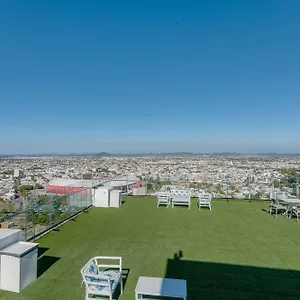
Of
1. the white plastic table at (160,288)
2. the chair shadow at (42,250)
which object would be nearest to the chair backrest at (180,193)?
the chair shadow at (42,250)

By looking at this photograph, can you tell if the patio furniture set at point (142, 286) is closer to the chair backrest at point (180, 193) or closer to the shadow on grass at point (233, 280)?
the shadow on grass at point (233, 280)

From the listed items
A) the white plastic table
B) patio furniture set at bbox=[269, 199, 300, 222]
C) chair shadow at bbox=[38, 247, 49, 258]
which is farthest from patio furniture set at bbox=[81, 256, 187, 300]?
patio furniture set at bbox=[269, 199, 300, 222]

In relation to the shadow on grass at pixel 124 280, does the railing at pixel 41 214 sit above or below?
above

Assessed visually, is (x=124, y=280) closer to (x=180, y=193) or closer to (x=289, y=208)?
(x=180, y=193)

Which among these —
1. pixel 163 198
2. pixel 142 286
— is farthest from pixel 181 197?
pixel 142 286

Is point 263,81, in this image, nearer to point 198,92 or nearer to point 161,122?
point 198,92

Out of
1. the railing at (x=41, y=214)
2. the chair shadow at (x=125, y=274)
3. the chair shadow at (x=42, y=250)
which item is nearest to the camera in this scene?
the chair shadow at (x=125, y=274)

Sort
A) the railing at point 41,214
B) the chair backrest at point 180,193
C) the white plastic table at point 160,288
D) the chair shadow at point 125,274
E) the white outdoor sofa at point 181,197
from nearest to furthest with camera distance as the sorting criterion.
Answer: the white plastic table at point 160,288 → the chair shadow at point 125,274 → the railing at point 41,214 → the white outdoor sofa at point 181,197 → the chair backrest at point 180,193
